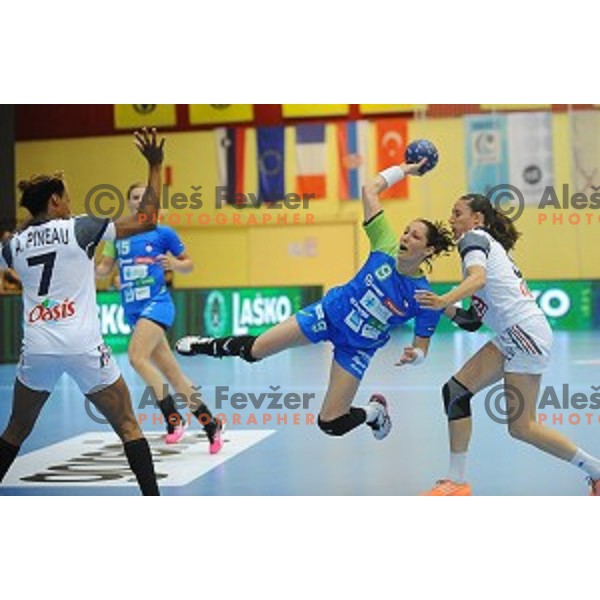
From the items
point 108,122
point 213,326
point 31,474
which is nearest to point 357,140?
point 108,122

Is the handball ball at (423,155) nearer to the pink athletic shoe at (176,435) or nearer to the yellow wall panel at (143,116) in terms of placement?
the pink athletic shoe at (176,435)

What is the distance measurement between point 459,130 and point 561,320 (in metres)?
4.11

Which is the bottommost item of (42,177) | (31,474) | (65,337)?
(31,474)

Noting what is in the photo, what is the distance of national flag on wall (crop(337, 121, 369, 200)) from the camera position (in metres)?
21.2

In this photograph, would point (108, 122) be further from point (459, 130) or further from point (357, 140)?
point (459, 130)

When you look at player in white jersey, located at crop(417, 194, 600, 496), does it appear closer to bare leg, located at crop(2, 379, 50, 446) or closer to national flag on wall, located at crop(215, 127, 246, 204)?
bare leg, located at crop(2, 379, 50, 446)

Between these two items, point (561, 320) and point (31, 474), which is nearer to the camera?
point (31, 474)

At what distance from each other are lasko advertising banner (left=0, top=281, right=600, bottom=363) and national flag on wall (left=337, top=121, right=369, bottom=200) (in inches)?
154

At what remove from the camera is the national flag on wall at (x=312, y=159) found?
70.5 ft

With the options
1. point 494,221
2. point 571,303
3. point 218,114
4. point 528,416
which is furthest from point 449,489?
point 218,114

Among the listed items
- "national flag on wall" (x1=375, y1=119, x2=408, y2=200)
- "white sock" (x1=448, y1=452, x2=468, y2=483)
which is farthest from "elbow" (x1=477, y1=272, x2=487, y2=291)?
"national flag on wall" (x1=375, y1=119, x2=408, y2=200)

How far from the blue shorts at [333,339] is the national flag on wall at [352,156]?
15.3 meters

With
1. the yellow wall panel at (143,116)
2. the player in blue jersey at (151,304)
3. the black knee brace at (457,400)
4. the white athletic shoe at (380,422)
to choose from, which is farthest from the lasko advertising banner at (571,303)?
the black knee brace at (457,400)

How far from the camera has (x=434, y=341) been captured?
1670 centimetres
